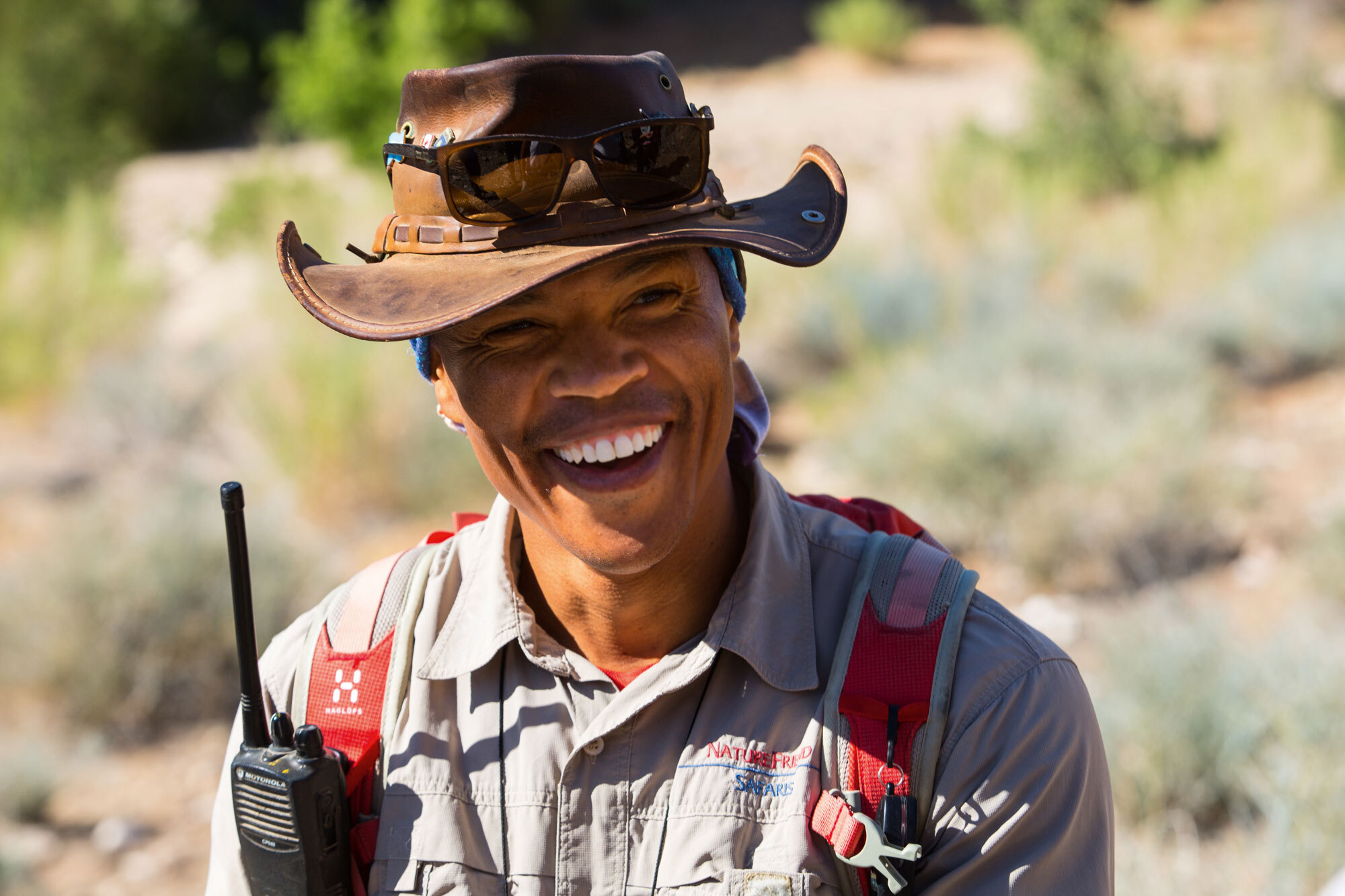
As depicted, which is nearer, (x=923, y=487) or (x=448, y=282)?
(x=448, y=282)

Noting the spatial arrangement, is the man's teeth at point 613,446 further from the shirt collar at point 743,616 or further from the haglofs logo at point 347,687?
the haglofs logo at point 347,687

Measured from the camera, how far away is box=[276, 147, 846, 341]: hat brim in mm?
1417

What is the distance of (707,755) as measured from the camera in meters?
1.53

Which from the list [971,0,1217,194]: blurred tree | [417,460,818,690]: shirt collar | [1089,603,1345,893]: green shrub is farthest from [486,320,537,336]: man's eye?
[971,0,1217,194]: blurred tree

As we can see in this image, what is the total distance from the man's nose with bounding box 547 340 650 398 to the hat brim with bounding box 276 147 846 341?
0.43ft

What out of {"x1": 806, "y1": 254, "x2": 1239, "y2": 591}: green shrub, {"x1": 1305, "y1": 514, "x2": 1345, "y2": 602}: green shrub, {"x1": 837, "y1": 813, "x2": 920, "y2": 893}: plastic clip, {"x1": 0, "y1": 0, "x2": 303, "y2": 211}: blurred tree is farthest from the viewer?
{"x1": 0, "y1": 0, "x2": 303, "y2": 211}: blurred tree

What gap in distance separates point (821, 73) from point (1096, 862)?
22.5m

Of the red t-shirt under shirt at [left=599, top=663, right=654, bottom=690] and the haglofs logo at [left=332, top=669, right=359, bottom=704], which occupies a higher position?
the haglofs logo at [left=332, top=669, right=359, bottom=704]

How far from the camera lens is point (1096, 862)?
1.43 m

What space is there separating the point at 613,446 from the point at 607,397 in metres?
0.06

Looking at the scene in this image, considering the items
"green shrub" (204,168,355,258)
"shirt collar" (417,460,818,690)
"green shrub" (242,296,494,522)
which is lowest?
"green shrub" (242,296,494,522)

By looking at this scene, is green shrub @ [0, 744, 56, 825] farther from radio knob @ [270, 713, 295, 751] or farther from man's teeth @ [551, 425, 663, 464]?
man's teeth @ [551, 425, 663, 464]

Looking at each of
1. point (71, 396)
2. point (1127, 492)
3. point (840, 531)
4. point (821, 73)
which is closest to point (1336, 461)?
point (1127, 492)

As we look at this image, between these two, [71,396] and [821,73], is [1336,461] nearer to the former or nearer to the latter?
[71,396]
